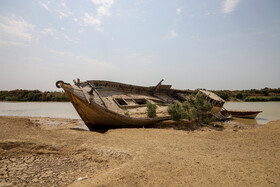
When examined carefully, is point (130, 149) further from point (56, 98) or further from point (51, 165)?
point (56, 98)

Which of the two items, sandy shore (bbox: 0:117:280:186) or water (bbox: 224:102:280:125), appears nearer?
sandy shore (bbox: 0:117:280:186)

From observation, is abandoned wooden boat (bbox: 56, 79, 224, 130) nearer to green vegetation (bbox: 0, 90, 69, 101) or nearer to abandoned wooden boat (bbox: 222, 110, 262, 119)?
abandoned wooden boat (bbox: 222, 110, 262, 119)

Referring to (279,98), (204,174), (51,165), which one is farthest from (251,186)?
(279,98)

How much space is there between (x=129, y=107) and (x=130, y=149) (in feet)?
20.5

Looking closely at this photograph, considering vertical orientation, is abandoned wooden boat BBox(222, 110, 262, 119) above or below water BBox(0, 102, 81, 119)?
below

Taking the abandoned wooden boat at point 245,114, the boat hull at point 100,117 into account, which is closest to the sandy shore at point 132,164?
the boat hull at point 100,117

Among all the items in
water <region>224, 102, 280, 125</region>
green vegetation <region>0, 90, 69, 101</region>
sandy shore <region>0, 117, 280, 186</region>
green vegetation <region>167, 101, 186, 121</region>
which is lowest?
water <region>224, 102, 280, 125</region>

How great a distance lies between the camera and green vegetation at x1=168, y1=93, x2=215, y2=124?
36.1 feet

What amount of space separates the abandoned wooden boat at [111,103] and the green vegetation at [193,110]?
672 millimetres

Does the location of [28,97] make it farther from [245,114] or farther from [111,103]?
[245,114]

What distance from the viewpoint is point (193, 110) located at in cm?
1180

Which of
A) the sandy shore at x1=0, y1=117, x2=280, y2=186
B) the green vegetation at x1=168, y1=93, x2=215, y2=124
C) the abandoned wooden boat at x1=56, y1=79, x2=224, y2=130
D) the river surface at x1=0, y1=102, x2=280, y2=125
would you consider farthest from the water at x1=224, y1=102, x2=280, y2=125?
the sandy shore at x1=0, y1=117, x2=280, y2=186

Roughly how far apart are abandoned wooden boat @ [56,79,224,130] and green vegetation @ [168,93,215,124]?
672 millimetres

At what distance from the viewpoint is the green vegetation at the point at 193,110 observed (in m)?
11.0
